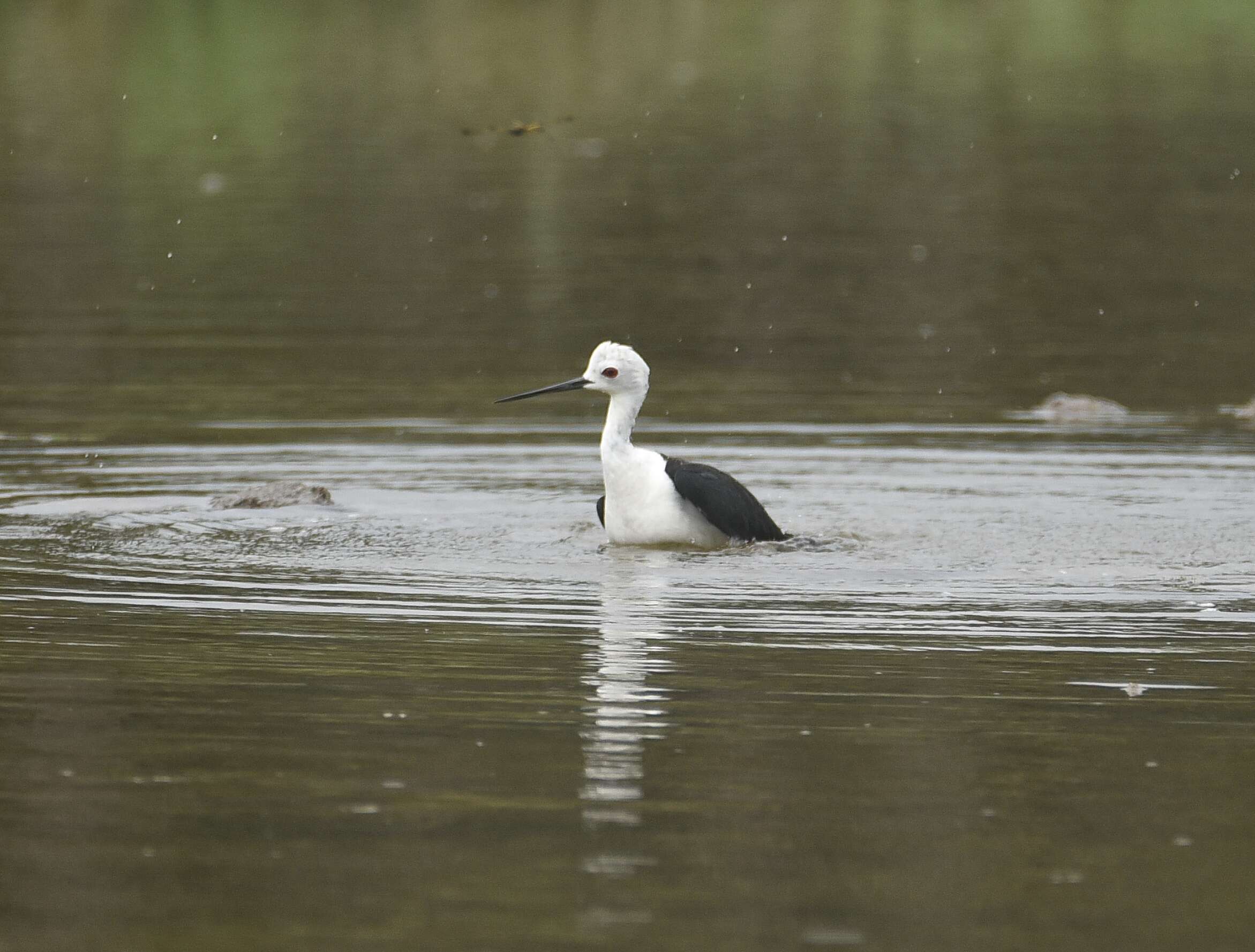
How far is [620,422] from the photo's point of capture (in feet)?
38.3

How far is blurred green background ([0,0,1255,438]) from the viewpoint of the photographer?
59.8ft

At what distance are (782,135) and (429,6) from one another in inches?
789

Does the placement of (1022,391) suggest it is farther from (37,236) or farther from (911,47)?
(911,47)

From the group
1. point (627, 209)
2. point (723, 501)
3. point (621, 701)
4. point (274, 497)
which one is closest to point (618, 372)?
point (723, 501)

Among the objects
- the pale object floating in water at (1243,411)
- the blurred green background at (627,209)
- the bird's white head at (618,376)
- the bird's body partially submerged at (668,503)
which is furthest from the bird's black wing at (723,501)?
the pale object floating in water at (1243,411)

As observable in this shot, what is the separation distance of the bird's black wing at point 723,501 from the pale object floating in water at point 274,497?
2.20m

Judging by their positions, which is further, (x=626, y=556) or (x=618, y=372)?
(x=618, y=372)

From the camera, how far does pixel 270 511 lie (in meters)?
12.4

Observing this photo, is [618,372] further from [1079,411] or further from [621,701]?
[1079,411]

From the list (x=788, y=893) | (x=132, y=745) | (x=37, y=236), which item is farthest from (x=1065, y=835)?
(x=37, y=236)

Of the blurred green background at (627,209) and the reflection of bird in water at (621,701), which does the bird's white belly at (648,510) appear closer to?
the reflection of bird in water at (621,701)

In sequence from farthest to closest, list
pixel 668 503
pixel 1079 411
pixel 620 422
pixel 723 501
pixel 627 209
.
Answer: pixel 627 209, pixel 1079 411, pixel 620 422, pixel 668 503, pixel 723 501

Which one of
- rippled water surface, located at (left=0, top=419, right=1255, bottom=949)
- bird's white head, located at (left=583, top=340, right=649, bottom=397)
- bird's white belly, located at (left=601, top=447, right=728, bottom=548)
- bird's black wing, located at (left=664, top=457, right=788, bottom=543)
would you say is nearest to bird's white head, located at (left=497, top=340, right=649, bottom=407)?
bird's white head, located at (left=583, top=340, right=649, bottom=397)

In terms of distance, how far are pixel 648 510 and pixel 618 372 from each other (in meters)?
0.79
